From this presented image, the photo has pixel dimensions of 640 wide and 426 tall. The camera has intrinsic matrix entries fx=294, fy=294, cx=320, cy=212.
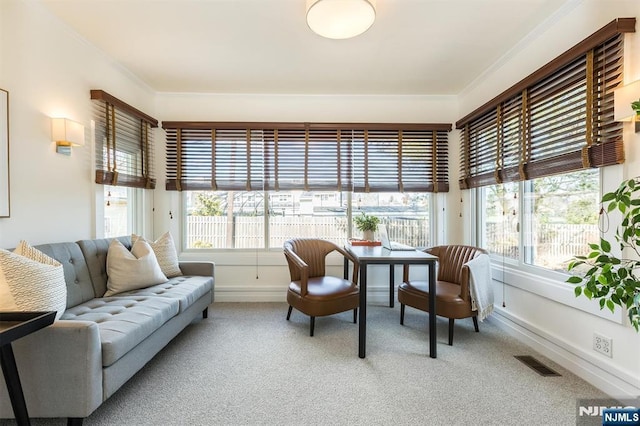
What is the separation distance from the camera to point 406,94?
390cm

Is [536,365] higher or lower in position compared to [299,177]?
lower

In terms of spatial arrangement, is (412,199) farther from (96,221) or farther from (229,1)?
(96,221)

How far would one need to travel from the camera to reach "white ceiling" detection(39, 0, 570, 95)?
2273 millimetres

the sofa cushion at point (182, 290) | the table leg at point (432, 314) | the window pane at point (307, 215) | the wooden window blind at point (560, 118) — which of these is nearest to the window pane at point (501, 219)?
the wooden window blind at point (560, 118)

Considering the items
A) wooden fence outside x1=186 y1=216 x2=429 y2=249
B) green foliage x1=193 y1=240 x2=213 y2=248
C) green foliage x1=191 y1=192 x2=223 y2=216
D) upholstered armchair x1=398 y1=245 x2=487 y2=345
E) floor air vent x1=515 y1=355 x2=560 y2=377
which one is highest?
green foliage x1=191 y1=192 x2=223 y2=216

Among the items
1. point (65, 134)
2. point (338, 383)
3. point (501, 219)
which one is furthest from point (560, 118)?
point (65, 134)

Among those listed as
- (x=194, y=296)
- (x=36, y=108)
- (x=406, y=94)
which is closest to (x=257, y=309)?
(x=194, y=296)

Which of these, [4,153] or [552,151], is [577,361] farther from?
[4,153]

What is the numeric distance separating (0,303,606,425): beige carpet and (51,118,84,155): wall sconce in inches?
74.8

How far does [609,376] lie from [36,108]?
178 inches

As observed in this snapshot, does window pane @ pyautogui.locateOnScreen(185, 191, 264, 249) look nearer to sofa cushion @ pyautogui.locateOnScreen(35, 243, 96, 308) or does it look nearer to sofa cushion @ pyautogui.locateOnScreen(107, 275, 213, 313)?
sofa cushion @ pyautogui.locateOnScreen(107, 275, 213, 313)

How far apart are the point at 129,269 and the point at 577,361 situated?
3632mm

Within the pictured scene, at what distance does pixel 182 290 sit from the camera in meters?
2.66

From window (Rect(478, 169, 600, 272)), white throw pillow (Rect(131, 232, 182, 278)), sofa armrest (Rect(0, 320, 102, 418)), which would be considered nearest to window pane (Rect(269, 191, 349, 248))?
white throw pillow (Rect(131, 232, 182, 278))
